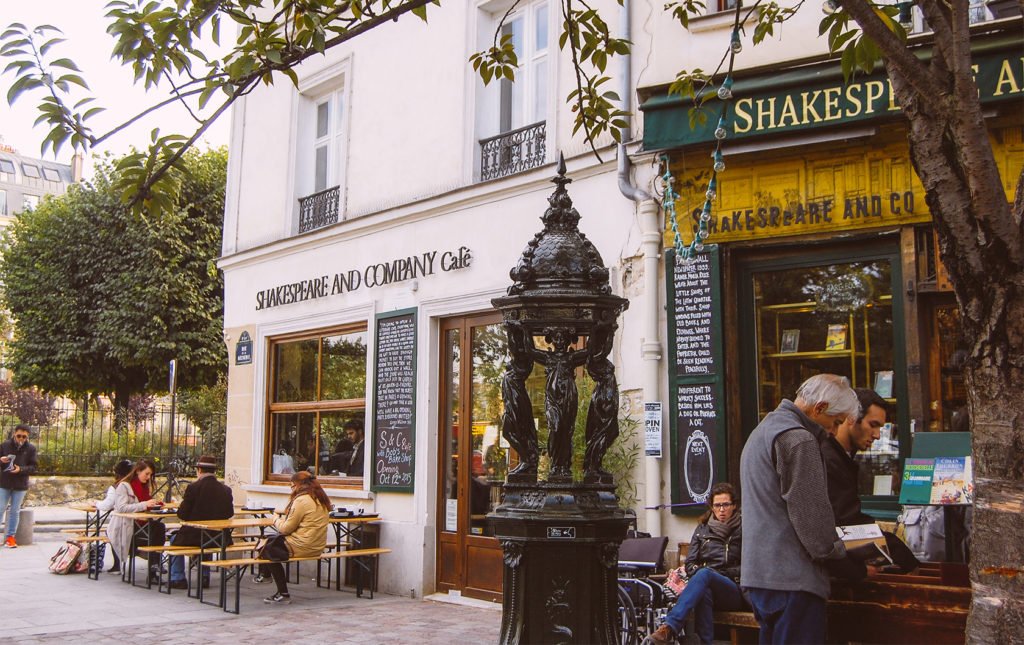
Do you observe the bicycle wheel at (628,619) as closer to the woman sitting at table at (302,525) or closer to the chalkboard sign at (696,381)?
the chalkboard sign at (696,381)

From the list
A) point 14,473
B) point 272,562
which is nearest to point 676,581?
→ point 272,562

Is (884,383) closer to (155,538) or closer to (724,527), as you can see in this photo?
(724,527)

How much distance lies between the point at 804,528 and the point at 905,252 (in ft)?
13.3

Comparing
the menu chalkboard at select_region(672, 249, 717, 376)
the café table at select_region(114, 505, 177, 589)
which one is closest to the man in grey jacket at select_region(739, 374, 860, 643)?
the menu chalkboard at select_region(672, 249, 717, 376)

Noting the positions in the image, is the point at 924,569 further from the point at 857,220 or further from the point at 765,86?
the point at 765,86

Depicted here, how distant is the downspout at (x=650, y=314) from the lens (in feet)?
27.5

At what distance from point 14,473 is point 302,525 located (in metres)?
7.77

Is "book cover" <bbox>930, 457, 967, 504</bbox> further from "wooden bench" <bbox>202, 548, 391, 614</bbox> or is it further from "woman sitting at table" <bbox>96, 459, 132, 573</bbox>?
"woman sitting at table" <bbox>96, 459, 132, 573</bbox>

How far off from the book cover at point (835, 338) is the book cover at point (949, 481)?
190cm

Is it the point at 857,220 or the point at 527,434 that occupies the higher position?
the point at 857,220

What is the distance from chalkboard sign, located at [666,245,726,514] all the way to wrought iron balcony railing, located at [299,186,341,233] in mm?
5786

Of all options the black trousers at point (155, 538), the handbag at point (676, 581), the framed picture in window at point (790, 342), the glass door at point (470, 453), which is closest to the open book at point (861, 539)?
the handbag at point (676, 581)

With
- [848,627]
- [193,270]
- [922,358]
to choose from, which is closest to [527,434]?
[848,627]

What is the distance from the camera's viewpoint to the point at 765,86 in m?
7.87
